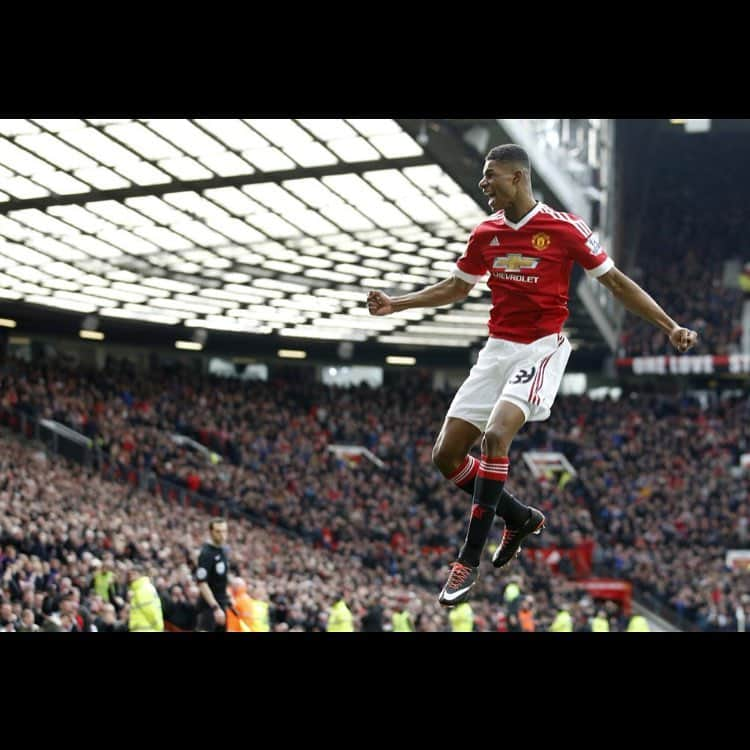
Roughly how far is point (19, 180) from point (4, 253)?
4.57m

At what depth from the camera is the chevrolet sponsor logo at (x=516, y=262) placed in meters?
6.35

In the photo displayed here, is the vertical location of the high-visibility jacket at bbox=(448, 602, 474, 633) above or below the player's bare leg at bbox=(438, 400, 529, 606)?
below

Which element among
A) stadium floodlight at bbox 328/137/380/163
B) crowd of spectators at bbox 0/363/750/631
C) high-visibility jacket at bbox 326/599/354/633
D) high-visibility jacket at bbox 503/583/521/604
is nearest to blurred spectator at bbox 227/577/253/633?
crowd of spectators at bbox 0/363/750/631

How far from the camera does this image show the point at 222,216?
24578mm

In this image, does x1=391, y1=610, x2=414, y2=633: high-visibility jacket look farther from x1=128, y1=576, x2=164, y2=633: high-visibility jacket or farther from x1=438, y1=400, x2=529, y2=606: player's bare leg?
x1=438, y1=400, x2=529, y2=606: player's bare leg

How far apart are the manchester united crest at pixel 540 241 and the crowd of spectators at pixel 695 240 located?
115 ft

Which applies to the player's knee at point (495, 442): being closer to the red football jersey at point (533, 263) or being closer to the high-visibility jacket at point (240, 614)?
the red football jersey at point (533, 263)

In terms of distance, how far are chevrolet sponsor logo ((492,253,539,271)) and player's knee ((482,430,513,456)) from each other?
33.4 inches

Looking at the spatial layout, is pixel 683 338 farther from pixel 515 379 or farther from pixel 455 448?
pixel 455 448

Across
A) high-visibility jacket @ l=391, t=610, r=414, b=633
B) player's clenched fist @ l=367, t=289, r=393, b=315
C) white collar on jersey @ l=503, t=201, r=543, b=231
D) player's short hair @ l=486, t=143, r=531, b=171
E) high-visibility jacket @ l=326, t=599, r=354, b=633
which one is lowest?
high-visibility jacket @ l=391, t=610, r=414, b=633

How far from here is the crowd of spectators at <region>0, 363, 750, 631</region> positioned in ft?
67.2

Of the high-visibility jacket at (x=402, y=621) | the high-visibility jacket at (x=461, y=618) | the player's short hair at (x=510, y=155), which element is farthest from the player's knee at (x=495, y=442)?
the high-visibility jacket at (x=402, y=621)
